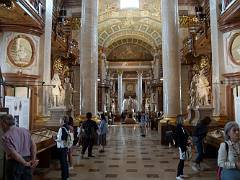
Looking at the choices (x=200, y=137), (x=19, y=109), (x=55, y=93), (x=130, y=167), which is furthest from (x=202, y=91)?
(x=19, y=109)

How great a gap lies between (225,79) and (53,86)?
22.5 ft

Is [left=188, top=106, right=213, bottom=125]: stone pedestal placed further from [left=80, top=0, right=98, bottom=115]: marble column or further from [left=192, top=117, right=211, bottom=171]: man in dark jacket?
[left=192, top=117, right=211, bottom=171]: man in dark jacket

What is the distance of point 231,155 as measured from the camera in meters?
3.07

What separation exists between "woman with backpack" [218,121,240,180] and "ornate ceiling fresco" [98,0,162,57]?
72.6 ft

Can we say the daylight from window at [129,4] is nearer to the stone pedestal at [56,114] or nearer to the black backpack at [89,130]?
the stone pedestal at [56,114]

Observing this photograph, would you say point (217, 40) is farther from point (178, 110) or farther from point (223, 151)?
point (223, 151)

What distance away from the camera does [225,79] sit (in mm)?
11992

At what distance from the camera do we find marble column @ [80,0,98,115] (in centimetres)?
1231

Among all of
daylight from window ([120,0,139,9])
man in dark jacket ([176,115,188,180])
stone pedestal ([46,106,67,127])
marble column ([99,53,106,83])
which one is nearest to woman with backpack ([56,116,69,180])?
man in dark jacket ([176,115,188,180])

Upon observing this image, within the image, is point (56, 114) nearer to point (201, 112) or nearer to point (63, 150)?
point (201, 112)

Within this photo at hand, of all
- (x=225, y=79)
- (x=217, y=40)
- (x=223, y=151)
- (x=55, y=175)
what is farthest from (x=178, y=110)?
(x=223, y=151)

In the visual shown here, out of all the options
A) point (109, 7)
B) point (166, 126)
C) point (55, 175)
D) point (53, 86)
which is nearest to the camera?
point (55, 175)

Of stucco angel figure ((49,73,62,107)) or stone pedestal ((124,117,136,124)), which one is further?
stone pedestal ((124,117,136,124))

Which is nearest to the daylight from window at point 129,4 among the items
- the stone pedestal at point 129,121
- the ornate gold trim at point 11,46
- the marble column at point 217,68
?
the stone pedestal at point 129,121
